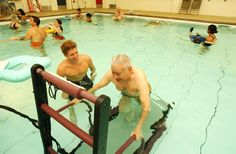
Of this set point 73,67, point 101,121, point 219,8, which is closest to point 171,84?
point 73,67

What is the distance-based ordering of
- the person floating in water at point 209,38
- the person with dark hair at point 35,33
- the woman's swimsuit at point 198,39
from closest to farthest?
the person with dark hair at point 35,33
the person floating in water at point 209,38
the woman's swimsuit at point 198,39

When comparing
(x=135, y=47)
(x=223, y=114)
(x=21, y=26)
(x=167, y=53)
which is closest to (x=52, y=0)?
(x=21, y=26)

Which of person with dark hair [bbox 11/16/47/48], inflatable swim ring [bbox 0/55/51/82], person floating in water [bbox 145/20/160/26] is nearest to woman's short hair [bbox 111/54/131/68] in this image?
inflatable swim ring [bbox 0/55/51/82]

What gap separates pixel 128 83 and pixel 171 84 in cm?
236

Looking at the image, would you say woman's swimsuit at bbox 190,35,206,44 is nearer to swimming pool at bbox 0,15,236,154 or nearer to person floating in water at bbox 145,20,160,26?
swimming pool at bbox 0,15,236,154

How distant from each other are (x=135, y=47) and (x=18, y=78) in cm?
554

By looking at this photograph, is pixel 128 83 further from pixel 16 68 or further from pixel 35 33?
pixel 35 33

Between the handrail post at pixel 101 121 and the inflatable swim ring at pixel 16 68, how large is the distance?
1884 millimetres

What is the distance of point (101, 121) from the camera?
4.61ft

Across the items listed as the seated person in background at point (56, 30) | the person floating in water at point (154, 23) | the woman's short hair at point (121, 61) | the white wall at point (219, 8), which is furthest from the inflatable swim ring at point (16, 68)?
the white wall at point (219, 8)

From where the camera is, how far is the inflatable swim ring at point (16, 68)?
2.85 meters

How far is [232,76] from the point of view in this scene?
17.8 ft

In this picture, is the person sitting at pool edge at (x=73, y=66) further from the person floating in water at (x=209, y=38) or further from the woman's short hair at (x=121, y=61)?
the person floating in water at (x=209, y=38)

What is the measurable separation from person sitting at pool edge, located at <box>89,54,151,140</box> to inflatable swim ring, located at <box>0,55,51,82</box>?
1016 millimetres
